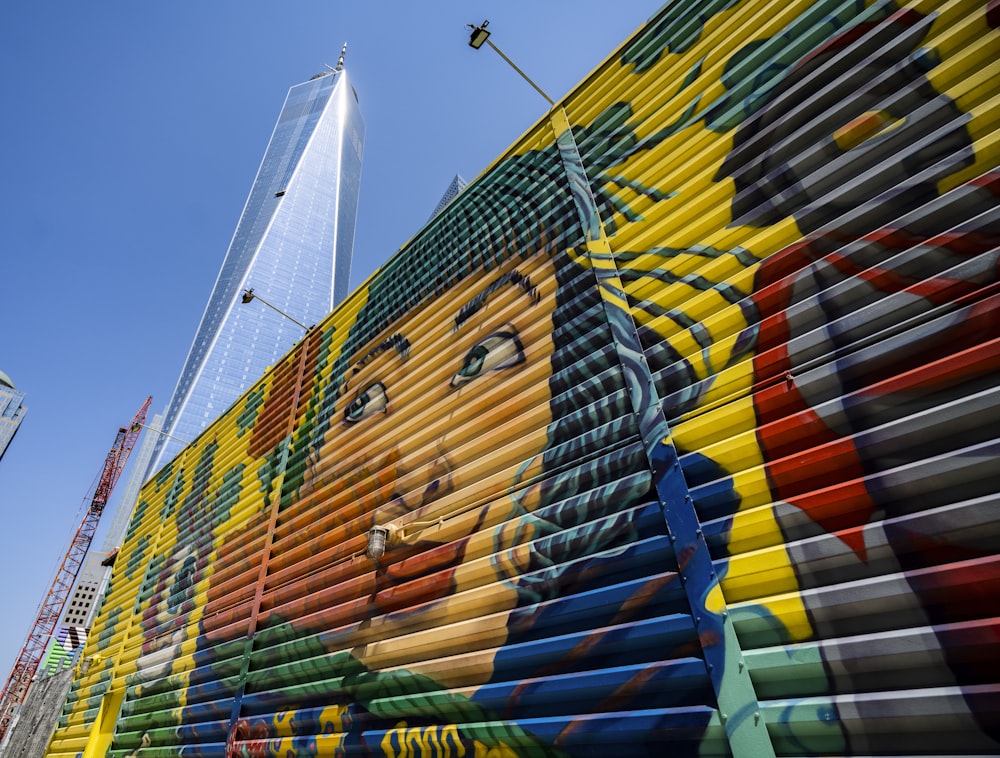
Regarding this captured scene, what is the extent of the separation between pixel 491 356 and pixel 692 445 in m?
1.46

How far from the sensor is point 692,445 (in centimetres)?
204

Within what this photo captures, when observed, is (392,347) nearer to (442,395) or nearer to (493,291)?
(442,395)

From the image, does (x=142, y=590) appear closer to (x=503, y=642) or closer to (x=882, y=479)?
(x=503, y=642)

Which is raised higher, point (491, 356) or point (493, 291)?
point (493, 291)

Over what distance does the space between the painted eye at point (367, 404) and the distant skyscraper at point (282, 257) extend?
10842 centimetres

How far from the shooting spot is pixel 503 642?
7.54ft

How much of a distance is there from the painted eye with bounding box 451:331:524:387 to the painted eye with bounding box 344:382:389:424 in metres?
0.85

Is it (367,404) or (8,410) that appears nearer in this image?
(367,404)

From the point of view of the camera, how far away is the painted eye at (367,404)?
397 centimetres

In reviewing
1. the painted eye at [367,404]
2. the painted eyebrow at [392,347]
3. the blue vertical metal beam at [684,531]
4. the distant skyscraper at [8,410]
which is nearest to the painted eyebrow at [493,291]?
the blue vertical metal beam at [684,531]

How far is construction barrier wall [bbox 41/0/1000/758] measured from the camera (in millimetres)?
1497

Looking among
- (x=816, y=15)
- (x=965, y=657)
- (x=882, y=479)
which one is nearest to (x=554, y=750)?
(x=965, y=657)

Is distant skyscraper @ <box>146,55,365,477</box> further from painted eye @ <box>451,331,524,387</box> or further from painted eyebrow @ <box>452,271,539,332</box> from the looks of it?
painted eye @ <box>451,331,524,387</box>

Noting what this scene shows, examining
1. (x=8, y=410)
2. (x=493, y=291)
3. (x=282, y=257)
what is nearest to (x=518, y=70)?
(x=493, y=291)
